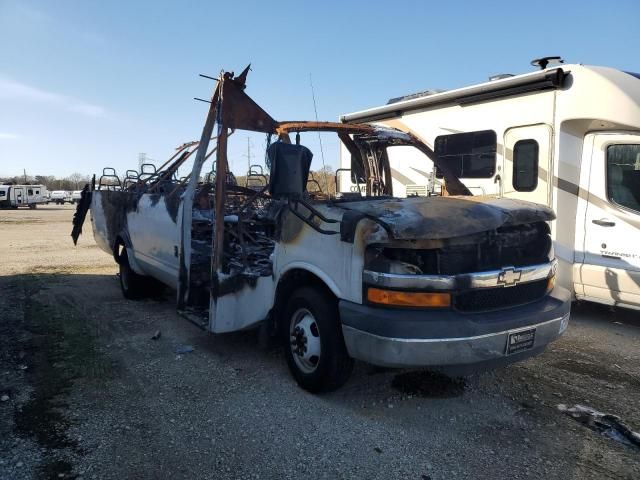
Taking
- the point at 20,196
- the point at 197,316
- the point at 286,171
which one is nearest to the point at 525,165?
the point at 286,171

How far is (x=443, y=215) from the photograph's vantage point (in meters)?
3.27

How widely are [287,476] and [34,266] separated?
9.35 metres

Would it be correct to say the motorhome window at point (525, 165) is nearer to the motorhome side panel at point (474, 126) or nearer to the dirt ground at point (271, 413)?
the motorhome side panel at point (474, 126)

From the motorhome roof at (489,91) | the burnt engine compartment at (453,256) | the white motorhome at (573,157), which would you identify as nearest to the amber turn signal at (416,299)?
the burnt engine compartment at (453,256)

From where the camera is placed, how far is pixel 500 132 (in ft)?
21.9

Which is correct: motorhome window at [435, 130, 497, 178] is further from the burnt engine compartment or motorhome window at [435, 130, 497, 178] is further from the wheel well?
the wheel well

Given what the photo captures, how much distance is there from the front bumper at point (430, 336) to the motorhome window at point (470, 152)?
13.2 ft

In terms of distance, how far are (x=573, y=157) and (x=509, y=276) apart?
349 centimetres

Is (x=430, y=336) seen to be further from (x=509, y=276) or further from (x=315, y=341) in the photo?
(x=315, y=341)

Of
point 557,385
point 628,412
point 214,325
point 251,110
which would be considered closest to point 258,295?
point 214,325

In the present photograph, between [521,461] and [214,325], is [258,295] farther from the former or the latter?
[521,461]

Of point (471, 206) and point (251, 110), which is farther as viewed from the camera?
point (251, 110)

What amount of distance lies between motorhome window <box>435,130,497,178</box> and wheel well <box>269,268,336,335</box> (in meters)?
4.06

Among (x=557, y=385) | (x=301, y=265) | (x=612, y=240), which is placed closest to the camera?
(x=301, y=265)
